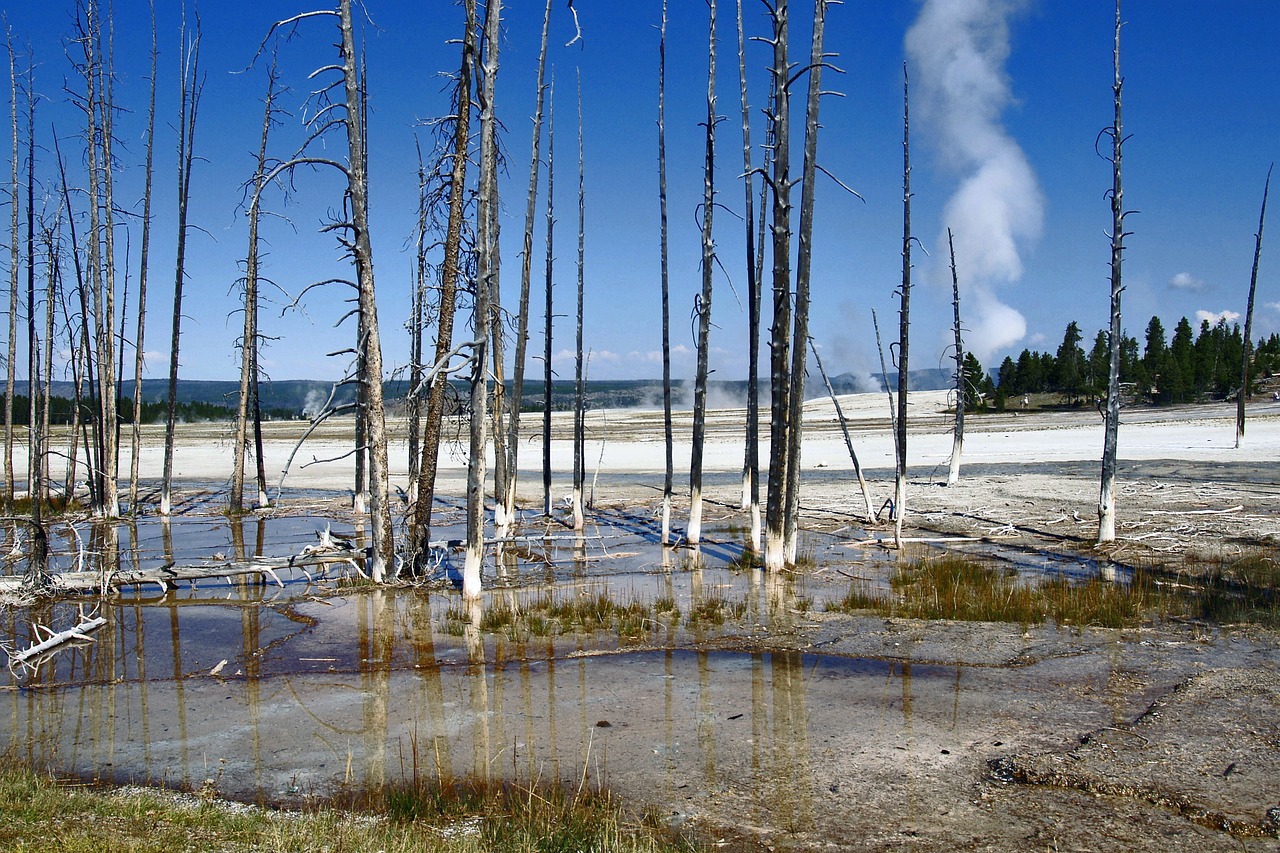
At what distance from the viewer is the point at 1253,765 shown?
6145mm

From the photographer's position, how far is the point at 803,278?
47.6ft

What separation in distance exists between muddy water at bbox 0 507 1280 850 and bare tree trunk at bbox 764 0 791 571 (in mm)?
1392

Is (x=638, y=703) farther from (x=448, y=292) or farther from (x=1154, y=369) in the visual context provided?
(x=1154, y=369)

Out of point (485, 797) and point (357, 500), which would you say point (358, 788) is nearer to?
point (485, 797)

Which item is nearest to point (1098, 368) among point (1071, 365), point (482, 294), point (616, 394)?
point (1071, 365)

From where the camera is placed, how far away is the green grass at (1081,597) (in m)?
10.7

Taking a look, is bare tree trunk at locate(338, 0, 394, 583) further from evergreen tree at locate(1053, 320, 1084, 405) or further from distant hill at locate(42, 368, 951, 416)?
distant hill at locate(42, 368, 951, 416)

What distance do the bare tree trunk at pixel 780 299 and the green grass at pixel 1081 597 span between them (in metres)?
1.63

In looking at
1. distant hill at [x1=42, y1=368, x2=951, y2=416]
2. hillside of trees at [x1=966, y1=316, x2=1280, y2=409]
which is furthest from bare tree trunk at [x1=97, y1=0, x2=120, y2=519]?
distant hill at [x1=42, y1=368, x2=951, y2=416]

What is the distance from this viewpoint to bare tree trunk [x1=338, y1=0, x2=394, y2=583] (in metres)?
12.6

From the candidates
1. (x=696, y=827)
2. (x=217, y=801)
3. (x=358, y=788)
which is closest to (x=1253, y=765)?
(x=696, y=827)

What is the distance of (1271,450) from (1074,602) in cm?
2771

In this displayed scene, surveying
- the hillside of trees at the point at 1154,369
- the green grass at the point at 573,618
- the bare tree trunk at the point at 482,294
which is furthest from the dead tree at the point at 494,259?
the hillside of trees at the point at 1154,369

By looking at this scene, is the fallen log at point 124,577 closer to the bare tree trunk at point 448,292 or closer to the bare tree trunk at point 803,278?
the bare tree trunk at point 448,292
